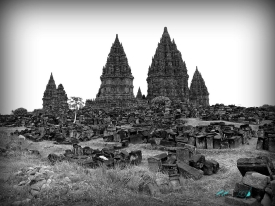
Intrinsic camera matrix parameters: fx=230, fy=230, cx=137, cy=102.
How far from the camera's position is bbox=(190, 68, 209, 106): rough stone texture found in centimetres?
5323

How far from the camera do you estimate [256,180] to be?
15.9 ft

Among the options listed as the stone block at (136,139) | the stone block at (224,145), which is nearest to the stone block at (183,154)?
the stone block at (224,145)

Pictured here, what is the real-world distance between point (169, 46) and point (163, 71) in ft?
21.5

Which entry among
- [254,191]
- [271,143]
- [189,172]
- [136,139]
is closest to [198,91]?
[136,139]

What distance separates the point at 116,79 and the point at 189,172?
3746 cm

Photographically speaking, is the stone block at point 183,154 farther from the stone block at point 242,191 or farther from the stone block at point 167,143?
the stone block at point 242,191

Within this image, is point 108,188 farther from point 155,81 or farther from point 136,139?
point 155,81

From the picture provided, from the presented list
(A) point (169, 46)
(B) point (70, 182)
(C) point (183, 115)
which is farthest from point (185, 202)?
(A) point (169, 46)

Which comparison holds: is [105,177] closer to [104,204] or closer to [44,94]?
[104,204]

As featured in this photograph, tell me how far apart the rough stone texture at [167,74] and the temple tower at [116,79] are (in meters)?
5.28

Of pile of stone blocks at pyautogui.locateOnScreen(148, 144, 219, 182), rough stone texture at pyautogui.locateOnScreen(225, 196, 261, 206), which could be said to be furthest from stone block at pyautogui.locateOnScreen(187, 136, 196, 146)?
rough stone texture at pyautogui.locateOnScreen(225, 196, 261, 206)

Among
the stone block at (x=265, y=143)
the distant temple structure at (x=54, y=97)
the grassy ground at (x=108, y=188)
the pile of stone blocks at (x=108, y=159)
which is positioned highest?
the distant temple structure at (x=54, y=97)

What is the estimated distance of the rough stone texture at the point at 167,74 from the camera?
45.9 metres

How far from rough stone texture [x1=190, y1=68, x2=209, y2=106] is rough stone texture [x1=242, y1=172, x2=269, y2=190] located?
48.7m
